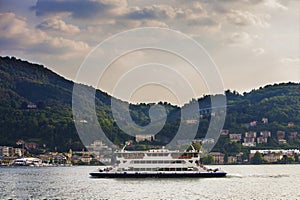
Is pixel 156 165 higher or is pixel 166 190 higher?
pixel 156 165

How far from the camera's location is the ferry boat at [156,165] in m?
91.4

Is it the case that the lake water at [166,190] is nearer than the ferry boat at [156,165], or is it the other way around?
the lake water at [166,190]

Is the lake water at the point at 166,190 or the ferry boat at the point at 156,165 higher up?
the ferry boat at the point at 156,165

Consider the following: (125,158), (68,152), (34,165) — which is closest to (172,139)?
(68,152)

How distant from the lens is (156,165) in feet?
305

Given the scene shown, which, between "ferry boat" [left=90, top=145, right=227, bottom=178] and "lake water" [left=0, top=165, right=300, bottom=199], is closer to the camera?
"lake water" [left=0, top=165, right=300, bottom=199]

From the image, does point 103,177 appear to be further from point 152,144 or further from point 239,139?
point 239,139

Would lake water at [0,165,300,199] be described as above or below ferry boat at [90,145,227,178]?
below

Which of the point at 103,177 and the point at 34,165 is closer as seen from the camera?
the point at 103,177

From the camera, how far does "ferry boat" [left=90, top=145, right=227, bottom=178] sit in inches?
3597

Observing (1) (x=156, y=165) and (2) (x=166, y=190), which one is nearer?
(2) (x=166, y=190)

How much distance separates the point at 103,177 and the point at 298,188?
2972cm

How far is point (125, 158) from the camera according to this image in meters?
93.9

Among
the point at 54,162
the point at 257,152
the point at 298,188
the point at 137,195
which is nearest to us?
the point at 137,195
